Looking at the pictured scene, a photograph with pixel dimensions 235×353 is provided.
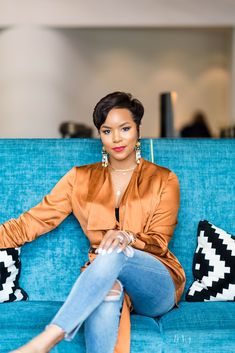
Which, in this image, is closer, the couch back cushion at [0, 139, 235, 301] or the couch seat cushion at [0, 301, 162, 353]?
the couch seat cushion at [0, 301, 162, 353]

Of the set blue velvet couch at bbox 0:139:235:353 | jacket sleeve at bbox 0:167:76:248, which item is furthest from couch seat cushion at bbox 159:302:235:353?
jacket sleeve at bbox 0:167:76:248

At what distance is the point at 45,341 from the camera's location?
1.94 metres

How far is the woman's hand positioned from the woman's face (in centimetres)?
44

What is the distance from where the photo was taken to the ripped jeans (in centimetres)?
199

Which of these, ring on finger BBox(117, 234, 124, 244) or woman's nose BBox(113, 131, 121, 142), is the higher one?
woman's nose BBox(113, 131, 121, 142)

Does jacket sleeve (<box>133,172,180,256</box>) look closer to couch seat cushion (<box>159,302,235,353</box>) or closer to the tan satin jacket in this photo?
the tan satin jacket

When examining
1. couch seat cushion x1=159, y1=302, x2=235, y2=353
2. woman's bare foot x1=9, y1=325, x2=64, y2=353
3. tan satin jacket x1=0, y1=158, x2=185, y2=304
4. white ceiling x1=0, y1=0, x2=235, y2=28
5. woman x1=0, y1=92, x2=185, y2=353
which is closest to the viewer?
woman's bare foot x1=9, y1=325, x2=64, y2=353

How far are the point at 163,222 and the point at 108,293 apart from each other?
1.52 feet

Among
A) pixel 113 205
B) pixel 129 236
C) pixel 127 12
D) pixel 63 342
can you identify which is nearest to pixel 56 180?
pixel 113 205

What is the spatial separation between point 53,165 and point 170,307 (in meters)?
0.86

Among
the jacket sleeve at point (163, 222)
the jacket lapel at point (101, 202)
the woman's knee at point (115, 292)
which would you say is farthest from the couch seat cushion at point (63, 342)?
the jacket lapel at point (101, 202)

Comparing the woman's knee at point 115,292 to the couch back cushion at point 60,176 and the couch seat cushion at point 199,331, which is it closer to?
the couch seat cushion at point 199,331

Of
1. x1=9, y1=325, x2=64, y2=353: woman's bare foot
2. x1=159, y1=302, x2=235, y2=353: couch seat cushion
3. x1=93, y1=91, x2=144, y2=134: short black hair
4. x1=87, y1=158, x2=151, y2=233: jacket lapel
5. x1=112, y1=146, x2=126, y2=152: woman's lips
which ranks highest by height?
x1=93, y1=91, x2=144, y2=134: short black hair

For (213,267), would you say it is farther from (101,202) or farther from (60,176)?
(60,176)
